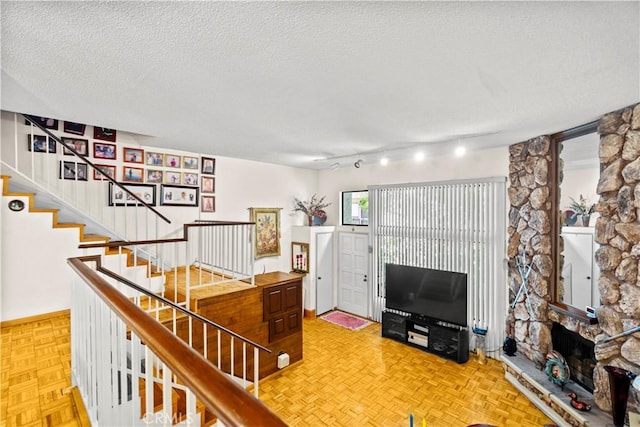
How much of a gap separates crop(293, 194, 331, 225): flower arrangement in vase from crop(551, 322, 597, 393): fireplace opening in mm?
4198

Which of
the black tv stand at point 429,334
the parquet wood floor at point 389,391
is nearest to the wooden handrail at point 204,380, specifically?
the parquet wood floor at point 389,391

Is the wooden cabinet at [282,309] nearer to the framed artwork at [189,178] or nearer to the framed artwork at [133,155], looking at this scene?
the framed artwork at [189,178]

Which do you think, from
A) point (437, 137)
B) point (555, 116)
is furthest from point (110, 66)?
point (555, 116)

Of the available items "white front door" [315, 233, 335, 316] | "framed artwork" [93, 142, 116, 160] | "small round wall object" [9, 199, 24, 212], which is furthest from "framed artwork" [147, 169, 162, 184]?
"white front door" [315, 233, 335, 316]

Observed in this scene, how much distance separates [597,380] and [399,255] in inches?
116

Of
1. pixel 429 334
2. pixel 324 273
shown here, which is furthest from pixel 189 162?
pixel 429 334

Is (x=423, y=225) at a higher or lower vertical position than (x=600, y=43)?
lower

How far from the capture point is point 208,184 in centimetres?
487

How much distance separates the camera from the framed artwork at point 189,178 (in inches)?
180

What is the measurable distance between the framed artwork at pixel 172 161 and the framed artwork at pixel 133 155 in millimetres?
340

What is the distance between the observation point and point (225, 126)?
10.7ft

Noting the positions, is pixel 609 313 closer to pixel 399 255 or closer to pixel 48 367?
pixel 399 255

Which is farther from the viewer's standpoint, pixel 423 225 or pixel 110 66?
pixel 423 225

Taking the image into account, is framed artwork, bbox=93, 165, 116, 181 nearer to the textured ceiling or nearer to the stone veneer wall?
the textured ceiling
